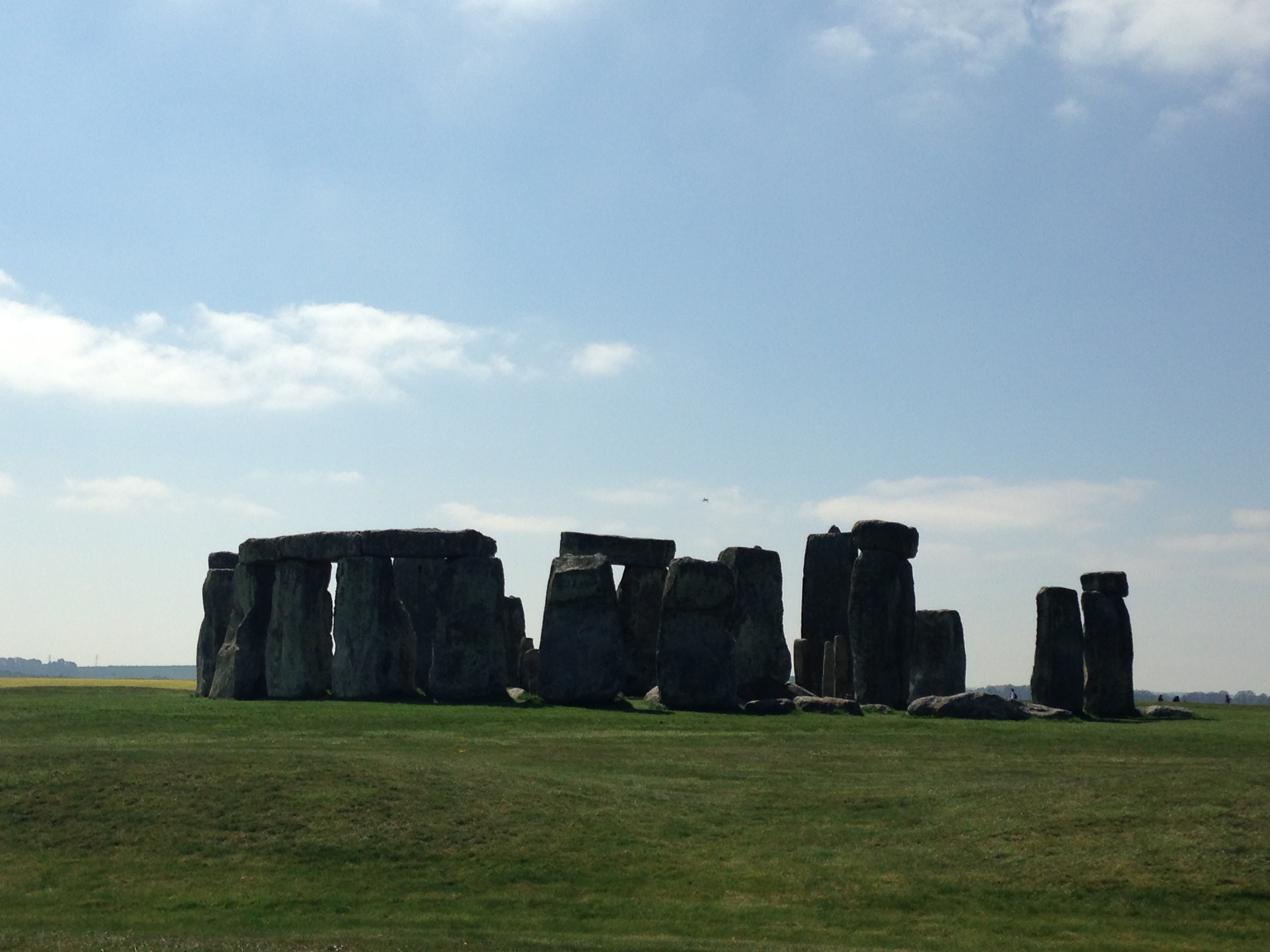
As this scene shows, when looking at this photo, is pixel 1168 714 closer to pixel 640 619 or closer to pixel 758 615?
pixel 758 615

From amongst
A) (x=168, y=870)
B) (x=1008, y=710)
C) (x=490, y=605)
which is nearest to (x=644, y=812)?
(x=168, y=870)

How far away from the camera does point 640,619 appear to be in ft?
121

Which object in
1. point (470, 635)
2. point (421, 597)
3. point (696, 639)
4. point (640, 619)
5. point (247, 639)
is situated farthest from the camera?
point (640, 619)

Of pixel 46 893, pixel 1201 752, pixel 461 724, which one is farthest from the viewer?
pixel 461 724

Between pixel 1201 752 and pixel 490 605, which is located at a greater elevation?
pixel 490 605

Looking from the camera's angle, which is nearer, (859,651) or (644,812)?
(644,812)

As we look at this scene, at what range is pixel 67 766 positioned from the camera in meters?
17.2

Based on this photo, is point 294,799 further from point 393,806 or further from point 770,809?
point 770,809

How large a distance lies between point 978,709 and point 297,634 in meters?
15.2

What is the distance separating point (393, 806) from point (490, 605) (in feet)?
52.9

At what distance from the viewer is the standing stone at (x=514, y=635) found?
40.4 m

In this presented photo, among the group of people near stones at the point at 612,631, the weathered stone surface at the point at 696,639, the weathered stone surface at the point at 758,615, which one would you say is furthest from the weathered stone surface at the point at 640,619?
the weathered stone surface at the point at 696,639

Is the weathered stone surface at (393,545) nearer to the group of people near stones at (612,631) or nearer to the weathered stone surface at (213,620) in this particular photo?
the group of people near stones at (612,631)

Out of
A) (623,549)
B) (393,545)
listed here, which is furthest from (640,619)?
(393,545)
